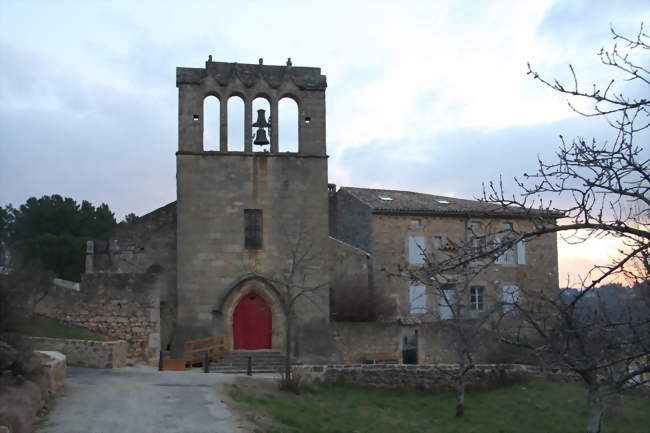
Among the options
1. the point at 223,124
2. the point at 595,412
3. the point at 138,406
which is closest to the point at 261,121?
the point at 223,124

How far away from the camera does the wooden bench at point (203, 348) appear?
22.0 metres

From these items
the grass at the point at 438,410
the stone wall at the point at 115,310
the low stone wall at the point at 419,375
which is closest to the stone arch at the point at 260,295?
the stone wall at the point at 115,310

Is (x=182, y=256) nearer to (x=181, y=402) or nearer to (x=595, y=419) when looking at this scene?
(x=181, y=402)

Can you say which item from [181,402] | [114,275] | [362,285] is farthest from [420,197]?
[181,402]

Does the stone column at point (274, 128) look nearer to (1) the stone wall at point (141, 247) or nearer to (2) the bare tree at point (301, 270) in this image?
(2) the bare tree at point (301, 270)

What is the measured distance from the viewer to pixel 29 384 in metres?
12.4

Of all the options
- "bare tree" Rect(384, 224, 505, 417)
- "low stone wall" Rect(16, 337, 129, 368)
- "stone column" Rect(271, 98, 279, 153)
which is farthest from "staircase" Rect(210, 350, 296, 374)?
"stone column" Rect(271, 98, 279, 153)

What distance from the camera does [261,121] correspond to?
23734 millimetres

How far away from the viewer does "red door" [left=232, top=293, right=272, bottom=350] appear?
23.1m

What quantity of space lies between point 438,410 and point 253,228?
8.27 m

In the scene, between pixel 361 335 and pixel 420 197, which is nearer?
pixel 361 335

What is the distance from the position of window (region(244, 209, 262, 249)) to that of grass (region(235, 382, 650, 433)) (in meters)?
5.52

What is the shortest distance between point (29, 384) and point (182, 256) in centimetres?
1061

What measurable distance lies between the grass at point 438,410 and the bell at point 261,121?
8514 millimetres
